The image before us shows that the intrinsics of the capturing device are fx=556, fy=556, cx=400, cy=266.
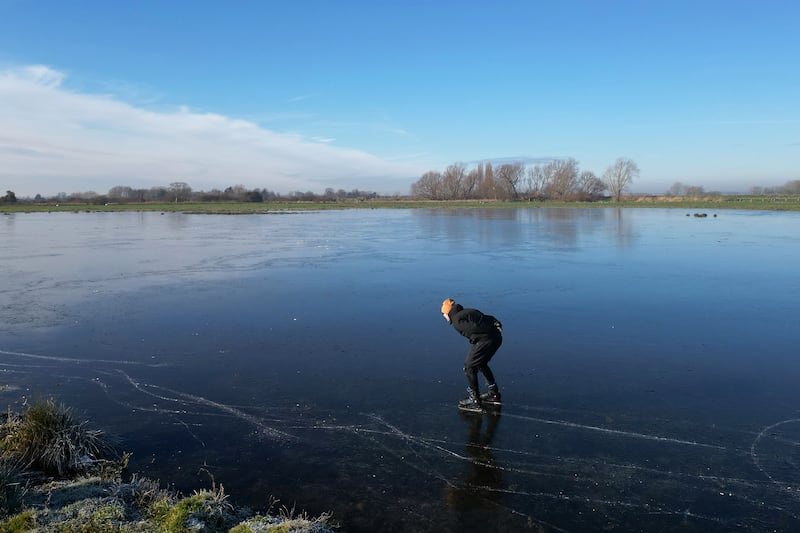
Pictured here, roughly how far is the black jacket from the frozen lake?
83 centimetres

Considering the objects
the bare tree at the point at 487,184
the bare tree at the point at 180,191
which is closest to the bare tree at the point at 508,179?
the bare tree at the point at 487,184

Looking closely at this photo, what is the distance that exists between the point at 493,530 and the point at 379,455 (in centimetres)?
140

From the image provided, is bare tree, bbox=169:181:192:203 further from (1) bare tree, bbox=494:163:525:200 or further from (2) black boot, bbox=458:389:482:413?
(2) black boot, bbox=458:389:482:413

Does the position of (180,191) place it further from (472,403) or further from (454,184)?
(472,403)

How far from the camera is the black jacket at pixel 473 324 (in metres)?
6.27

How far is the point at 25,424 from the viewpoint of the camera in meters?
4.96

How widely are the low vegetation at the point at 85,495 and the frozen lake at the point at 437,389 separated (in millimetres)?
336

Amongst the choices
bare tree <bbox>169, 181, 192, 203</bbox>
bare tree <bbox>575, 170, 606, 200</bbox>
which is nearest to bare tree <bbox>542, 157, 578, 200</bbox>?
bare tree <bbox>575, 170, 606, 200</bbox>

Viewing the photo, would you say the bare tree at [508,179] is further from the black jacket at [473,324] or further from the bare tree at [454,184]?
the black jacket at [473,324]

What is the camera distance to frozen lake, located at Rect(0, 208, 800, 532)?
4504mm

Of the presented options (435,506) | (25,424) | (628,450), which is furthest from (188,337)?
(628,450)

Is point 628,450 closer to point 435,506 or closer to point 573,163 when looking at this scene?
point 435,506

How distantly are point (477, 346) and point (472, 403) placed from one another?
629 millimetres

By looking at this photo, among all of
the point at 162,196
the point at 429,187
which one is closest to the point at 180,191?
the point at 162,196
